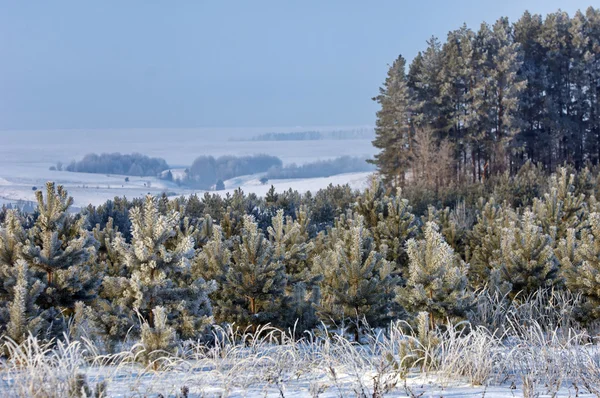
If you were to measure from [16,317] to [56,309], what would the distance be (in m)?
1.12

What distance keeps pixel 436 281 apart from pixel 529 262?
350 cm

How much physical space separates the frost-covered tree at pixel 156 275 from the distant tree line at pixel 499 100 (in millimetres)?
35783

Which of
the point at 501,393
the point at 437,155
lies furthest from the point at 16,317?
the point at 437,155

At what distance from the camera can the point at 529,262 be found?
9750 millimetres

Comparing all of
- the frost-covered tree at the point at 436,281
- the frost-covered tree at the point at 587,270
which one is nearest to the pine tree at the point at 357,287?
the frost-covered tree at the point at 436,281

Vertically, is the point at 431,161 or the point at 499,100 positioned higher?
the point at 499,100

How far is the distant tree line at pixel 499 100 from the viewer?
43.2m

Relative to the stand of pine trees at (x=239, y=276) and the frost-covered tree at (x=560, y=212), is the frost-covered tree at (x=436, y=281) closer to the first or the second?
the stand of pine trees at (x=239, y=276)

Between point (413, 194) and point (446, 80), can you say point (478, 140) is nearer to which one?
point (446, 80)

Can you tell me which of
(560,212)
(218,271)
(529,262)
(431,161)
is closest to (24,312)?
(218,271)

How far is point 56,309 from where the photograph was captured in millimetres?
7129

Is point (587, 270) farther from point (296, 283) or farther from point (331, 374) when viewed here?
point (331, 374)

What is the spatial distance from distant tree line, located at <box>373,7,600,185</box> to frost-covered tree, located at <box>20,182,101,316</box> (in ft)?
115

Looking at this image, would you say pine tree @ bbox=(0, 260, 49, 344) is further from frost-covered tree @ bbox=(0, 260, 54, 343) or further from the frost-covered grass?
the frost-covered grass
